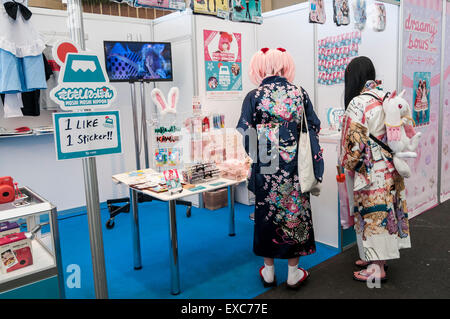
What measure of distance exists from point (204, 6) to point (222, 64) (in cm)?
198

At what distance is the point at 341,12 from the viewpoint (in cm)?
291

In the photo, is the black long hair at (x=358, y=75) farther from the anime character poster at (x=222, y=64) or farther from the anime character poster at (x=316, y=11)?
the anime character poster at (x=222, y=64)

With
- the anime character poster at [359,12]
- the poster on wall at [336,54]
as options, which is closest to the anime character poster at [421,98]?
the poster on wall at [336,54]

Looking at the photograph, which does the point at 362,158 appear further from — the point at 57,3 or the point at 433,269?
the point at 57,3

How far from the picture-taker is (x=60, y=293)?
5.48ft

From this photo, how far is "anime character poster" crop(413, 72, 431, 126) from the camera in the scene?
3.48m

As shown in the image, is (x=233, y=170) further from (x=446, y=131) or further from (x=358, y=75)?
(x=446, y=131)

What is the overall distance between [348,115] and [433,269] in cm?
130

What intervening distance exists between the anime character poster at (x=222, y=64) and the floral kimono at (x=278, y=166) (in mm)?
1980

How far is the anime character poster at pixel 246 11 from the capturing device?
2.50m

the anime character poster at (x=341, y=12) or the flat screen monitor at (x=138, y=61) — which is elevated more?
the anime character poster at (x=341, y=12)

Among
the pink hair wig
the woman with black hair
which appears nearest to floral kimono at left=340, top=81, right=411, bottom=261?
the woman with black hair
